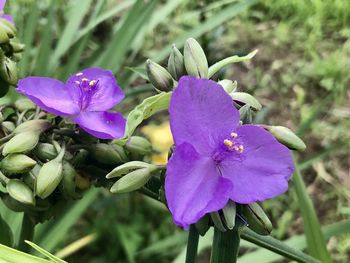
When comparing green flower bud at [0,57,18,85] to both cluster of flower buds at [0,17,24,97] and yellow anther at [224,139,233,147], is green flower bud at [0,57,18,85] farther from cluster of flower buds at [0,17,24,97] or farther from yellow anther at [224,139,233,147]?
yellow anther at [224,139,233,147]

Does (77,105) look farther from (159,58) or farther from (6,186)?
(159,58)

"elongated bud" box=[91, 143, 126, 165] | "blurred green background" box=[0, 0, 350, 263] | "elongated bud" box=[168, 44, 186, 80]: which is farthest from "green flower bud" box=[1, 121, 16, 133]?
"blurred green background" box=[0, 0, 350, 263]

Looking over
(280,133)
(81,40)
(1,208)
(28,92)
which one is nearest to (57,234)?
(1,208)

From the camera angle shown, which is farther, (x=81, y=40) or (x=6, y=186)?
(x=81, y=40)

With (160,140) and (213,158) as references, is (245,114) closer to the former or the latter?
(213,158)

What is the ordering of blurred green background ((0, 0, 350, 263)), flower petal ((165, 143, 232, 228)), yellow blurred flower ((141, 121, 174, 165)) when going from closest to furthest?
flower petal ((165, 143, 232, 228)), blurred green background ((0, 0, 350, 263)), yellow blurred flower ((141, 121, 174, 165))

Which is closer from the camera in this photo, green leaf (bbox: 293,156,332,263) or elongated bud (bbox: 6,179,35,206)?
elongated bud (bbox: 6,179,35,206)
